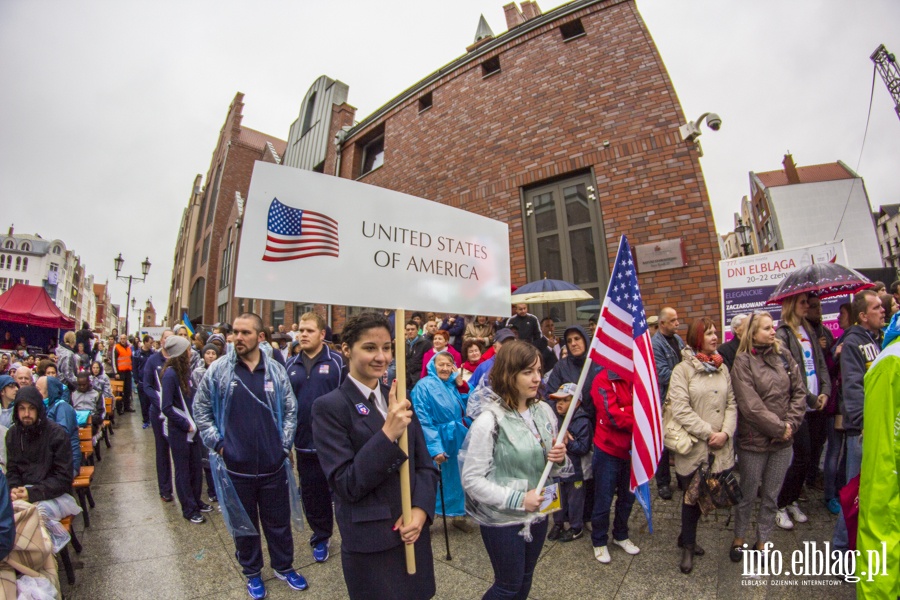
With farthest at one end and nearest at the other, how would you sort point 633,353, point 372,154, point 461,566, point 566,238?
point 372,154
point 566,238
point 461,566
point 633,353

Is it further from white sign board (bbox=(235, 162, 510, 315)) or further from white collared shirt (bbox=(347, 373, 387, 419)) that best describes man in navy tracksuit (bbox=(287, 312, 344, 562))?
white sign board (bbox=(235, 162, 510, 315))

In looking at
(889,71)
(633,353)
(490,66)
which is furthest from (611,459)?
(889,71)

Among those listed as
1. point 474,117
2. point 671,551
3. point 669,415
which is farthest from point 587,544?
point 474,117

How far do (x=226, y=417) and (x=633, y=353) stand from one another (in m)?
3.02

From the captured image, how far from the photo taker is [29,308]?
463 inches

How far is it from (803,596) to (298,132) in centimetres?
1964

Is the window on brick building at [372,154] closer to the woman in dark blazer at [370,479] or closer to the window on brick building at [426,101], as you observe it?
the window on brick building at [426,101]

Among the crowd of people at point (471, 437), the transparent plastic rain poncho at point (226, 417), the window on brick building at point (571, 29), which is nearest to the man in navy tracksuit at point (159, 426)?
the crowd of people at point (471, 437)

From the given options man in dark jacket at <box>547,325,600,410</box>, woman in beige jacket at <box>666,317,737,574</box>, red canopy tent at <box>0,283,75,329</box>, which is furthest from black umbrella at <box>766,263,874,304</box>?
red canopy tent at <box>0,283,75,329</box>

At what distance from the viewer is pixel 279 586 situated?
3.10 meters

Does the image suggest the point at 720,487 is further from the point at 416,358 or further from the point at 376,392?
the point at 416,358

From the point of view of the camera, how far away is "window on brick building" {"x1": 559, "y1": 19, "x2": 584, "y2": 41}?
8500 mm

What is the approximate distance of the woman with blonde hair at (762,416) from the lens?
3188 mm

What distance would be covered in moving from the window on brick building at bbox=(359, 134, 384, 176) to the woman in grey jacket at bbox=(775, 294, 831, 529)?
38.0 ft
